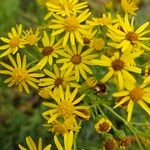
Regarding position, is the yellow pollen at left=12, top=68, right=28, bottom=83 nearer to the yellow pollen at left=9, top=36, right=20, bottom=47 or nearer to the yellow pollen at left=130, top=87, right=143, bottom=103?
the yellow pollen at left=9, top=36, right=20, bottom=47

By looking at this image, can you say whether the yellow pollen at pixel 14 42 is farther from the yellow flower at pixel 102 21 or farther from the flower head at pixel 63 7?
the yellow flower at pixel 102 21

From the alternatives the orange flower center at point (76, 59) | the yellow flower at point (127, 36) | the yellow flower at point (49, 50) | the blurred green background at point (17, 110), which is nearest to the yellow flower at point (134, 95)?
the yellow flower at point (127, 36)

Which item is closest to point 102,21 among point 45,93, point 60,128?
point 45,93

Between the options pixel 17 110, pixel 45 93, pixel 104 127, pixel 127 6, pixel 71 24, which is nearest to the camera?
pixel 104 127

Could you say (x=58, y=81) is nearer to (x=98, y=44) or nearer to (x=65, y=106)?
(x=65, y=106)

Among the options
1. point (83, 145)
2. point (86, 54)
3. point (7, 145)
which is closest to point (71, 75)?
point (86, 54)

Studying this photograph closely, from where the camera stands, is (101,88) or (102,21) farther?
(102,21)
